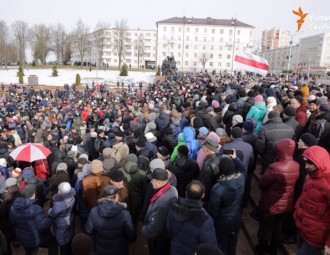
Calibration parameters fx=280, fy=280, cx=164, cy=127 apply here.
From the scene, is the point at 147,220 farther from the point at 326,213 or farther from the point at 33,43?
the point at 33,43

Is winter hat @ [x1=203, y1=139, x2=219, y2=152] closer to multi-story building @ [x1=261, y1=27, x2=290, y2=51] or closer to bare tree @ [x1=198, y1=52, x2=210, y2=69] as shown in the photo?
bare tree @ [x1=198, y1=52, x2=210, y2=69]

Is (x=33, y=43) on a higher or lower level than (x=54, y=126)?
higher

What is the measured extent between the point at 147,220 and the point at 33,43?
78555 millimetres

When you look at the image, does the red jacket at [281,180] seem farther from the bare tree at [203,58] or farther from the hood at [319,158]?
the bare tree at [203,58]

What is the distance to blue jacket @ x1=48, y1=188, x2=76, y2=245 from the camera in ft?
12.6

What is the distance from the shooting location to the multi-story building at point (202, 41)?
77875mm

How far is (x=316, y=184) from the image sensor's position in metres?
2.64

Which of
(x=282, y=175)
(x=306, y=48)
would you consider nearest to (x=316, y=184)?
(x=282, y=175)

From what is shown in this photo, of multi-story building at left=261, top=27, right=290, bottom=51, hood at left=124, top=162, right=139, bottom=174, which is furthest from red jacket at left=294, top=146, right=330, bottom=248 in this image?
multi-story building at left=261, top=27, right=290, bottom=51

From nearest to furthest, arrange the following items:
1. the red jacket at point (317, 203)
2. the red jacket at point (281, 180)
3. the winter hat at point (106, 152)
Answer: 1. the red jacket at point (317, 203)
2. the red jacket at point (281, 180)
3. the winter hat at point (106, 152)

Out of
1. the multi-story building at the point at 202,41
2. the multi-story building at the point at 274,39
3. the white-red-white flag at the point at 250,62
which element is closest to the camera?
the white-red-white flag at the point at 250,62

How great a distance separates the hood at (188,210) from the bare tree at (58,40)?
7887 centimetres

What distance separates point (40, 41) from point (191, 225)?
7552 cm

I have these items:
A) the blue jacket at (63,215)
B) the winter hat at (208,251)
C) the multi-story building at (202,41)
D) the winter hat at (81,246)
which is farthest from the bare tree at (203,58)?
the winter hat at (208,251)
